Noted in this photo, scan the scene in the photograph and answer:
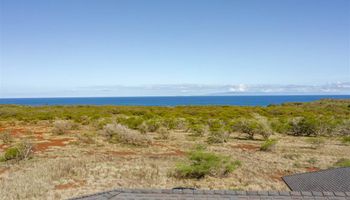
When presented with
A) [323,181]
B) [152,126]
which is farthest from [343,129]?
[323,181]

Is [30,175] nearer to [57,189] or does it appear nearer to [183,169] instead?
[57,189]

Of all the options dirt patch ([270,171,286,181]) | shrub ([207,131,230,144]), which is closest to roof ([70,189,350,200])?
dirt patch ([270,171,286,181])

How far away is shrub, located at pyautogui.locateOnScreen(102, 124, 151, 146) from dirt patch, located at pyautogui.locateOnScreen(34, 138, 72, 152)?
139 inches

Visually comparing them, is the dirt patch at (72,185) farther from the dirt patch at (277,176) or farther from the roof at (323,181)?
the roof at (323,181)

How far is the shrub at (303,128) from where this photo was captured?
102ft

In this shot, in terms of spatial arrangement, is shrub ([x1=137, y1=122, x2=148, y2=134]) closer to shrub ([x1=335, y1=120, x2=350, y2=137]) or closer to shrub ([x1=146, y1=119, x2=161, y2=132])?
shrub ([x1=146, y1=119, x2=161, y2=132])

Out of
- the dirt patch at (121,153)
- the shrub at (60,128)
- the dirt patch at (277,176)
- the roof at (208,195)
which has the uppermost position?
the roof at (208,195)

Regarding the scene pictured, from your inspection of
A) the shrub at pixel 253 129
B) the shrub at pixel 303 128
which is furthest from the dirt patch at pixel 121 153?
the shrub at pixel 303 128

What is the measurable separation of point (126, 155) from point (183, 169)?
637cm

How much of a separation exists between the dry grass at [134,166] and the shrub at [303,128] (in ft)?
16.5

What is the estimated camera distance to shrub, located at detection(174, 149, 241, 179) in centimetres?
1490

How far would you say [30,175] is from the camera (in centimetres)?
1448

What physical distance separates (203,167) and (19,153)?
1040 centimetres

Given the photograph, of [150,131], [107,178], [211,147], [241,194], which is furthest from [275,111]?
[241,194]
